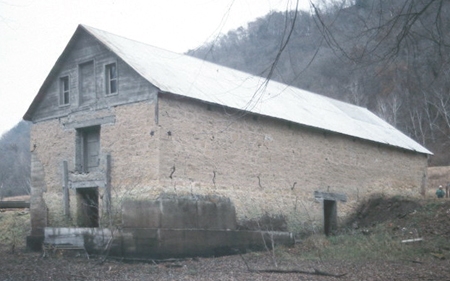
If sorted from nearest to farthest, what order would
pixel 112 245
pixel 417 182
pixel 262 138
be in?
1. pixel 112 245
2. pixel 262 138
3. pixel 417 182

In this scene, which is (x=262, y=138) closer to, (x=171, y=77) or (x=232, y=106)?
(x=232, y=106)

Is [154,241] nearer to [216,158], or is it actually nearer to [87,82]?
[216,158]

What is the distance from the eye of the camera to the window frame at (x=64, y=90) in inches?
727

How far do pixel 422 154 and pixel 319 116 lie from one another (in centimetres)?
823

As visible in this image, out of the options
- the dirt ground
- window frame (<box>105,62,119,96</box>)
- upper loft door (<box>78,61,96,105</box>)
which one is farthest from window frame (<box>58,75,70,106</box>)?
the dirt ground

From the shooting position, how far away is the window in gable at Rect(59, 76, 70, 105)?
1853 cm

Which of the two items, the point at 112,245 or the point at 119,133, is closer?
the point at 112,245

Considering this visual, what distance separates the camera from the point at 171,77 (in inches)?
669

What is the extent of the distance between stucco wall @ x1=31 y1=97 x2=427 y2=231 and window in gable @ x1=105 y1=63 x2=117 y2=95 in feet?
2.23

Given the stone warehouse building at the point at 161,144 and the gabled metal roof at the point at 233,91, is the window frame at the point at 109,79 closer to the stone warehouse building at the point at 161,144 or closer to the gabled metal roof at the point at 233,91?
the stone warehouse building at the point at 161,144

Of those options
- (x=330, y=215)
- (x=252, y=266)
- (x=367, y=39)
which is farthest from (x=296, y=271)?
(x=330, y=215)

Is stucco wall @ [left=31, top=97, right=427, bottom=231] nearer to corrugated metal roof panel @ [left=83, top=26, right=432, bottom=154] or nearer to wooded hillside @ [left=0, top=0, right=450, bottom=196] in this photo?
corrugated metal roof panel @ [left=83, top=26, right=432, bottom=154]

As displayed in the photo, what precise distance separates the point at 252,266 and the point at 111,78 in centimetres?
751

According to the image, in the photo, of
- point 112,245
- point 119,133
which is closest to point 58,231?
point 112,245
